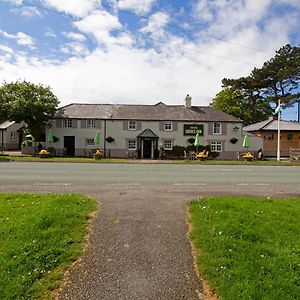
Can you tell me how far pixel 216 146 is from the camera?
36812 mm

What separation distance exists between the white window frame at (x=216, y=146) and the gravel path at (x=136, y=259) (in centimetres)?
3003

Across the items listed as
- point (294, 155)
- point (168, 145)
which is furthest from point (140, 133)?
point (294, 155)

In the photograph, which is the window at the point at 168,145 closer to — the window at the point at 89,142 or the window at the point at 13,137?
the window at the point at 89,142

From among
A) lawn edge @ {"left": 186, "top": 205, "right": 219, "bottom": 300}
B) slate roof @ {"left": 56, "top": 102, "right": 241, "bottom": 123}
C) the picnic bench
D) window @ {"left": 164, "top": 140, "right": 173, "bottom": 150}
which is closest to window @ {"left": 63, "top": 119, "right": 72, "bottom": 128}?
slate roof @ {"left": 56, "top": 102, "right": 241, "bottom": 123}

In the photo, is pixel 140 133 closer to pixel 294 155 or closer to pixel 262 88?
pixel 294 155

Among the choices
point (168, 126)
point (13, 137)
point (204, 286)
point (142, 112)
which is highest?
point (142, 112)

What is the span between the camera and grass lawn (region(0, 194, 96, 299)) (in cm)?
392

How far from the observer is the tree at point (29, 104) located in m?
33.2

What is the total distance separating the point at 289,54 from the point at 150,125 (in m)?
32.8

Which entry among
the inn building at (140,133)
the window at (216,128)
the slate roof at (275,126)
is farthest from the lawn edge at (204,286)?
the slate roof at (275,126)

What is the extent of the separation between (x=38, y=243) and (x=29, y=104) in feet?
104

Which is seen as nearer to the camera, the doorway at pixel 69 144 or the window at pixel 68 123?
the window at pixel 68 123

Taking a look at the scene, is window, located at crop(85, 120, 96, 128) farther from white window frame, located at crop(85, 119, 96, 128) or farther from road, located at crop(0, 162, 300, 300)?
road, located at crop(0, 162, 300, 300)

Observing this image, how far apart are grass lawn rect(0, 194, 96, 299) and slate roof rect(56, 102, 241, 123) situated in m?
29.8
